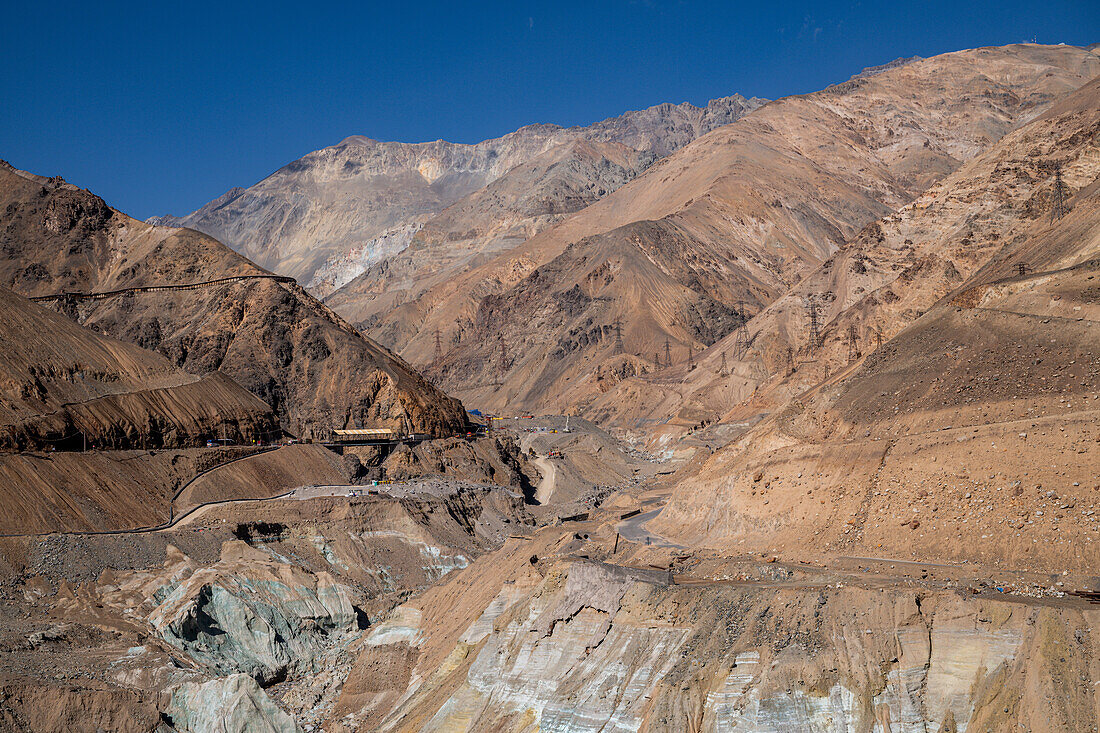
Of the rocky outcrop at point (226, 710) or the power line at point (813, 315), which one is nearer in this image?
the rocky outcrop at point (226, 710)

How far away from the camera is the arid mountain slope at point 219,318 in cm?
9231

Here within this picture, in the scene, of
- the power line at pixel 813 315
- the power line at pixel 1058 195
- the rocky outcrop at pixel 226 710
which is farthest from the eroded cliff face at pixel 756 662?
the power line at pixel 813 315

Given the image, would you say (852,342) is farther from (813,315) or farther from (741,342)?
(741,342)

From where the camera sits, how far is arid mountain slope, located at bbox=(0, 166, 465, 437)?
92.3 meters

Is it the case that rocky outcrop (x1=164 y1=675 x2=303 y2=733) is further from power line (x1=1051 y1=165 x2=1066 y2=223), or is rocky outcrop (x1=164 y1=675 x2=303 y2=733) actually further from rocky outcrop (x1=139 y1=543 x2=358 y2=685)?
power line (x1=1051 y1=165 x2=1066 y2=223)

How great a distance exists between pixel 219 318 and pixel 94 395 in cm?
2576

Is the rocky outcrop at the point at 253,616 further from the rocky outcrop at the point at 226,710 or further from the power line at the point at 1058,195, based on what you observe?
the power line at the point at 1058,195

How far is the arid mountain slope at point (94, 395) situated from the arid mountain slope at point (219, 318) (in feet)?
32.2

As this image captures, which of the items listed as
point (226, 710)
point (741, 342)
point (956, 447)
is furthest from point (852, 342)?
point (226, 710)

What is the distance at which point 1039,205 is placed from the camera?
9631cm

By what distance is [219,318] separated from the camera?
316 feet

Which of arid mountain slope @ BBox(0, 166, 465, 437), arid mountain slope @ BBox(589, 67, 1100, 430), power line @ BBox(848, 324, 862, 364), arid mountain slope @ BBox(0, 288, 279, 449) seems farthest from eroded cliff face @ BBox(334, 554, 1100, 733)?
power line @ BBox(848, 324, 862, 364)

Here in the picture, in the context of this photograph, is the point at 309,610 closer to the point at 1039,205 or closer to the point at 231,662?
the point at 231,662

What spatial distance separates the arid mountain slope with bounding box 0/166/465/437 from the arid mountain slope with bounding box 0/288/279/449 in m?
9.81
